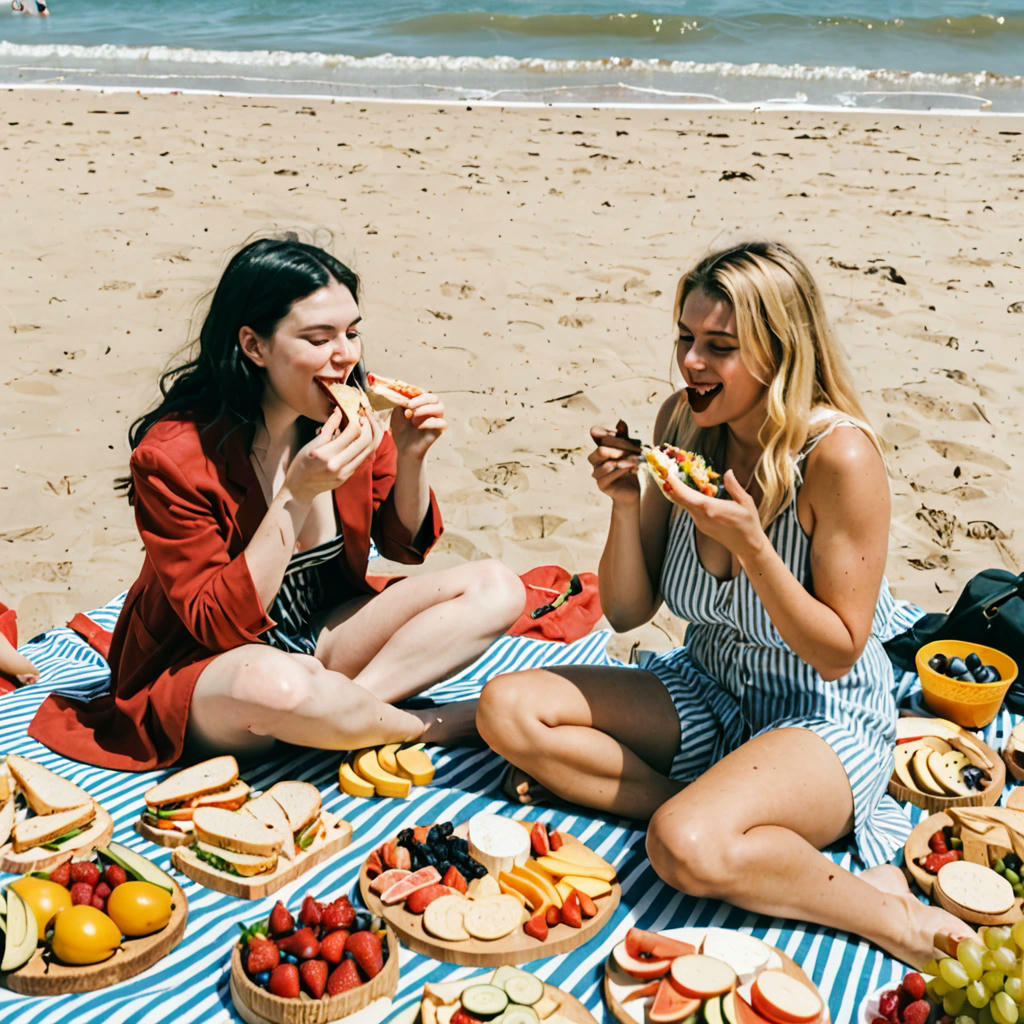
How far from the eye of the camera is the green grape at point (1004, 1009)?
2514 mm

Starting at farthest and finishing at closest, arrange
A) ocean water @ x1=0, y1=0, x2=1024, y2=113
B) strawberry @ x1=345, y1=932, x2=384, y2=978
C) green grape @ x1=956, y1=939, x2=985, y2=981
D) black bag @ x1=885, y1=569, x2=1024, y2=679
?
ocean water @ x1=0, y1=0, x2=1024, y2=113, black bag @ x1=885, y1=569, x2=1024, y2=679, strawberry @ x1=345, y1=932, x2=384, y2=978, green grape @ x1=956, y1=939, x2=985, y2=981

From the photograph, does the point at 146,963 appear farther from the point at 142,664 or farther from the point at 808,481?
the point at 808,481

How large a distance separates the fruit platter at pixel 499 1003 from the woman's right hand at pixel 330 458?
145 centimetres

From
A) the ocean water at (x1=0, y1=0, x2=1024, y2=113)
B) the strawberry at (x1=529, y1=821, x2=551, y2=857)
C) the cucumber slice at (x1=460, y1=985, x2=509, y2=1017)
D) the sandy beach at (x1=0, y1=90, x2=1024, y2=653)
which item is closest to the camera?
the cucumber slice at (x1=460, y1=985, x2=509, y2=1017)

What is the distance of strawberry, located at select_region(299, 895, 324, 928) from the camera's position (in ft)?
9.81

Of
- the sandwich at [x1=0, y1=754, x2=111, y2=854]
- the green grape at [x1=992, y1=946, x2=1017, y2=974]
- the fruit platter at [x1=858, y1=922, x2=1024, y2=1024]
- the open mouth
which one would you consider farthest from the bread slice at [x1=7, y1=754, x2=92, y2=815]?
the green grape at [x1=992, y1=946, x2=1017, y2=974]

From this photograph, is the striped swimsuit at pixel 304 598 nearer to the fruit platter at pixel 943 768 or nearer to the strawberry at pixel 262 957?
the strawberry at pixel 262 957

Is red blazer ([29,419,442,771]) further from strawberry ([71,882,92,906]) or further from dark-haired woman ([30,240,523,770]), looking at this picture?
strawberry ([71,882,92,906])

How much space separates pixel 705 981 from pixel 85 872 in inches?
64.3

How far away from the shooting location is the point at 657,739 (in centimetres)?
370

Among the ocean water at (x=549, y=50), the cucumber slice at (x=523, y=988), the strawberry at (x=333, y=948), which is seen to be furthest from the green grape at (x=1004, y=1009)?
the ocean water at (x=549, y=50)

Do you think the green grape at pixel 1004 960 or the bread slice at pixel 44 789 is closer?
the green grape at pixel 1004 960

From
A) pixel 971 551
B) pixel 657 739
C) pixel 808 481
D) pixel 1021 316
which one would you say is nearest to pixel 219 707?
pixel 657 739

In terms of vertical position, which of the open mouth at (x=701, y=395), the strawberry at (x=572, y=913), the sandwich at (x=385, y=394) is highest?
the open mouth at (x=701, y=395)
